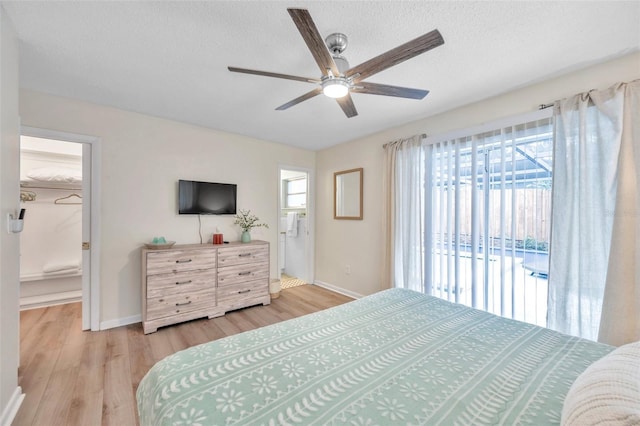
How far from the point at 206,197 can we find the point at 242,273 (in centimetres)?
112

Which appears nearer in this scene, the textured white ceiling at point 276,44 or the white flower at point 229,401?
the white flower at point 229,401

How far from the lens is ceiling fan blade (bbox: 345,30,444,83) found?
1207 millimetres

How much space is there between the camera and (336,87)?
61.5 inches

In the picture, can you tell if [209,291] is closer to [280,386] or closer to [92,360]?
[92,360]

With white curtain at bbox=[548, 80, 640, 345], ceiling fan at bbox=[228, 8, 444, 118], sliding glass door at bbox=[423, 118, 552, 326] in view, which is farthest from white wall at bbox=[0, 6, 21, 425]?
white curtain at bbox=[548, 80, 640, 345]

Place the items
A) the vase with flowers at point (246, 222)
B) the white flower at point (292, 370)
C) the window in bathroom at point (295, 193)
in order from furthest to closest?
the window in bathroom at point (295, 193), the vase with flowers at point (246, 222), the white flower at point (292, 370)

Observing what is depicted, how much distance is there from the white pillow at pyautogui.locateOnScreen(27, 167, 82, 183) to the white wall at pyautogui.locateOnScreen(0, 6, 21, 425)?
2.31 metres

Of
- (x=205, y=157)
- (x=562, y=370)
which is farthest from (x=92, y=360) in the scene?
(x=562, y=370)

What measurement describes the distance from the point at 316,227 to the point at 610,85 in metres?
3.67

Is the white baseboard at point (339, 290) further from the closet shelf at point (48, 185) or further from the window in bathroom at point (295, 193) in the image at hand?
the closet shelf at point (48, 185)

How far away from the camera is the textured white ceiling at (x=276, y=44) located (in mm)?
1409

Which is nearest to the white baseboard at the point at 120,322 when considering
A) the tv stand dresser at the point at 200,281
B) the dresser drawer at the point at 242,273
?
the tv stand dresser at the point at 200,281

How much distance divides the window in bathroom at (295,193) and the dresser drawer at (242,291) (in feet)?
6.80

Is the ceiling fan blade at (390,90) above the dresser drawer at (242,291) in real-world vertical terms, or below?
above
